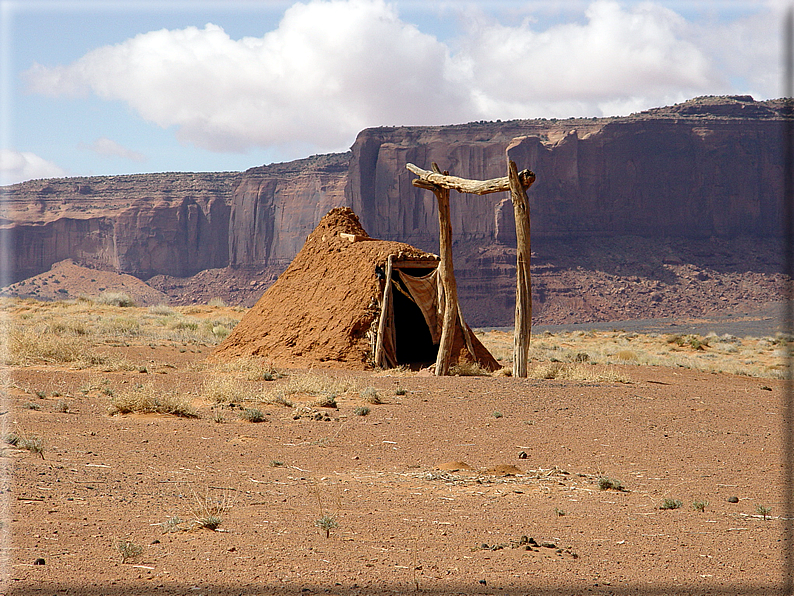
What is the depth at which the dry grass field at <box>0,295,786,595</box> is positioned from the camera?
13.4ft

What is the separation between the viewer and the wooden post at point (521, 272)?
11992mm

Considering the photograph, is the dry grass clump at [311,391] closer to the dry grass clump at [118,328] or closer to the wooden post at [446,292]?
the wooden post at [446,292]

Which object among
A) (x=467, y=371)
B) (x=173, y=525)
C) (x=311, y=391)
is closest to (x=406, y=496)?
(x=173, y=525)

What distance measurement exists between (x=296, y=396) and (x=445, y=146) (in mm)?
79068

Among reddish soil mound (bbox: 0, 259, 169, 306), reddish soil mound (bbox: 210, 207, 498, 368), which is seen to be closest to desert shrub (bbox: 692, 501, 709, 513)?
reddish soil mound (bbox: 210, 207, 498, 368)

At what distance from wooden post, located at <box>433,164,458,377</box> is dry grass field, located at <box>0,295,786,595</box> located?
620 millimetres

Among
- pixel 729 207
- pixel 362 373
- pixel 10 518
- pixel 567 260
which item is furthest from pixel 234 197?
pixel 10 518

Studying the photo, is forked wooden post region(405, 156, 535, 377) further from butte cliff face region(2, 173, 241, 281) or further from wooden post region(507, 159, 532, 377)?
butte cliff face region(2, 173, 241, 281)

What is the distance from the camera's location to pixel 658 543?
188 inches

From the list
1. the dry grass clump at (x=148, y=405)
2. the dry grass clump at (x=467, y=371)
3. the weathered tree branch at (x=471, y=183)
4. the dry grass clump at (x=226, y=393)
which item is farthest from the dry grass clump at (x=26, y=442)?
the dry grass clump at (x=467, y=371)

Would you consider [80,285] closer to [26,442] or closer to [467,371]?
[467,371]

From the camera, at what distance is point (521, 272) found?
12.3 metres

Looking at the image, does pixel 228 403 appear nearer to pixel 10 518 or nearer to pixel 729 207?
pixel 10 518

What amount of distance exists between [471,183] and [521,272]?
1.77m
